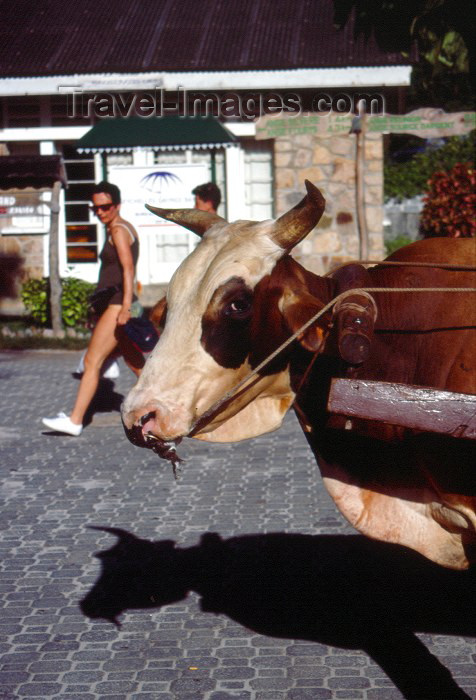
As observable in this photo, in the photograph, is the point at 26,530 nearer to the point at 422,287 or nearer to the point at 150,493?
the point at 150,493

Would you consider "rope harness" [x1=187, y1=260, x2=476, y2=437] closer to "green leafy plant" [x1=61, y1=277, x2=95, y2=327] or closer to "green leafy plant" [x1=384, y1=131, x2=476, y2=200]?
"green leafy plant" [x1=61, y1=277, x2=95, y2=327]

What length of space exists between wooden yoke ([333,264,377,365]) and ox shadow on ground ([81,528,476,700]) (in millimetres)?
1614

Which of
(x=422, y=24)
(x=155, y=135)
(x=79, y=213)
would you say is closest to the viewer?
(x=422, y=24)

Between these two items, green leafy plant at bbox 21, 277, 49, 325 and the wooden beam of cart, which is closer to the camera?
the wooden beam of cart

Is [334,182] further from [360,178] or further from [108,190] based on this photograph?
[108,190]

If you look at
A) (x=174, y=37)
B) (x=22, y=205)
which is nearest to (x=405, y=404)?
(x=22, y=205)

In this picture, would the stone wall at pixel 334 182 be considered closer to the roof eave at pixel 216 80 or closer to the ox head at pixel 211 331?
the roof eave at pixel 216 80

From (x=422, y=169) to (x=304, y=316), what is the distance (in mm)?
20260

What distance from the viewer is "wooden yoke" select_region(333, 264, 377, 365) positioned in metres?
3.23

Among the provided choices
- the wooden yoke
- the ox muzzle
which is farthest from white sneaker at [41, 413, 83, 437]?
the ox muzzle

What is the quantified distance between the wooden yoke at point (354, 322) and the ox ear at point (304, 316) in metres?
0.07

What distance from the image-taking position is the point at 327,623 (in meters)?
4.82

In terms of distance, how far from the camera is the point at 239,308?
3.38m

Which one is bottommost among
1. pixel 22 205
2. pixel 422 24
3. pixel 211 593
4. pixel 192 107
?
pixel 211 593
